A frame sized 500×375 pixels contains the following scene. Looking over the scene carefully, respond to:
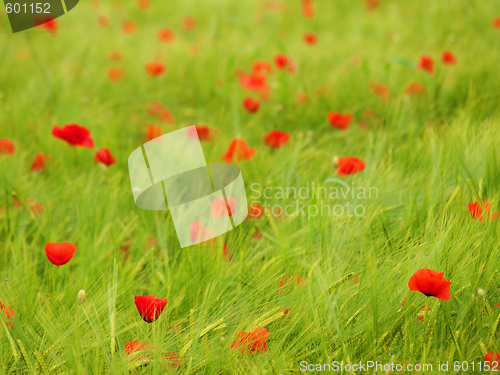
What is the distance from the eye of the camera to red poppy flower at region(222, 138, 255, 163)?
1.13m

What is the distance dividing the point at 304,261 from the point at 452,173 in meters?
0.46

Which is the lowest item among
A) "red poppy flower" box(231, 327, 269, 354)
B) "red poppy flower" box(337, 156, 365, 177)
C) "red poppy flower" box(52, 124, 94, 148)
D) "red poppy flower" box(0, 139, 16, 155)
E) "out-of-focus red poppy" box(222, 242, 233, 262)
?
Answer: "out-of-focus red poppy" box(222, 242, 233, 262)

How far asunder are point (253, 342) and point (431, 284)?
0.27 m

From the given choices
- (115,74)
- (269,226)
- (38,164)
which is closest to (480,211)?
(269,226)

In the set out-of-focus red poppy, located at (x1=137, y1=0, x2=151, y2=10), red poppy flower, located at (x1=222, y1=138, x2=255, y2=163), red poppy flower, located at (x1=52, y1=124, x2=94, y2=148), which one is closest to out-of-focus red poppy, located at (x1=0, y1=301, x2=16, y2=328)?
red poppy flower, located at (x1=52, y1=124, x2=94, y2=148)

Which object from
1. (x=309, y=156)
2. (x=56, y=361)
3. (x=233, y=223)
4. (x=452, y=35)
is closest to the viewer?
(x=56, y=361)

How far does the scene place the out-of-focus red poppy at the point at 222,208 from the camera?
0.93m

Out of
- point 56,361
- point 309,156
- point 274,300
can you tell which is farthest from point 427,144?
point 56,361

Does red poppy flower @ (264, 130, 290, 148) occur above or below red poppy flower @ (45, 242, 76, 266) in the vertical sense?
below

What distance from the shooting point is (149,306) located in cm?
70

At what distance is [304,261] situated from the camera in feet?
2.68

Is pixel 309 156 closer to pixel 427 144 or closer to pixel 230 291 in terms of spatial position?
pixel 427 144

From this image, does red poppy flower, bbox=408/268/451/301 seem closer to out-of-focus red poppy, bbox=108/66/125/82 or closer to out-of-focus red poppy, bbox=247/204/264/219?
out-of-focus red poppy, bbox=247/204/264/219

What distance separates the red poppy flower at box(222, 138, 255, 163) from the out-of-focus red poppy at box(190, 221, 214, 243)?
0.88 feet
